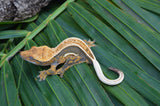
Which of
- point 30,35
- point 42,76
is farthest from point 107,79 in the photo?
point 30,35

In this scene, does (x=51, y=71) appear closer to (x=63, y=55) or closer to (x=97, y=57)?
(x=63, y=55)

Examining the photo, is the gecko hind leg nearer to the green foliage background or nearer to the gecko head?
the green foliage background

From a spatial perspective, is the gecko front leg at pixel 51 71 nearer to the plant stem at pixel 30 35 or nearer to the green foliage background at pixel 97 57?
the green foliage background at pixel 97 57

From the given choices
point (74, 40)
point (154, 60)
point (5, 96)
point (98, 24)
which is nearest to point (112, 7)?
point (98, 24)

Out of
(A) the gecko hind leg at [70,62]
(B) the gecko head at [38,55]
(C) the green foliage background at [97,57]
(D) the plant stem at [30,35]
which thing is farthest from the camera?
(D) the plant stem at [30,35]

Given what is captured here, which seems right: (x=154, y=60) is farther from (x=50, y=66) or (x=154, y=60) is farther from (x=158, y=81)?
(x=50, y=66)

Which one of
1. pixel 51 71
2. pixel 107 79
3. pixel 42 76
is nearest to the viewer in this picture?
pixel 107 79

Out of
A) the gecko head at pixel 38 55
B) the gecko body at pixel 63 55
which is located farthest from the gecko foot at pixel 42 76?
the gecko head at pixel 38 55
